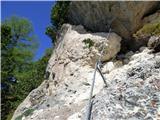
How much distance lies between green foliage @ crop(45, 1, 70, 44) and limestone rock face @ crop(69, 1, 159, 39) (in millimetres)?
2144

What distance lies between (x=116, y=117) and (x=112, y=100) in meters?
0.56

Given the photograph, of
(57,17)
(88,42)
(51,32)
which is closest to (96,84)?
(88,42)

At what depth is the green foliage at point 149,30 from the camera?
14.1m

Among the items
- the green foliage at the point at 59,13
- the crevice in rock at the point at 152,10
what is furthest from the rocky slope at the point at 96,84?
the crevice in rock at the point at 152,10

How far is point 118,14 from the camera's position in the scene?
53.0ft

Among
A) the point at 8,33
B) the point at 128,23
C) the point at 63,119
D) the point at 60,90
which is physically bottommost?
the point at 63,119

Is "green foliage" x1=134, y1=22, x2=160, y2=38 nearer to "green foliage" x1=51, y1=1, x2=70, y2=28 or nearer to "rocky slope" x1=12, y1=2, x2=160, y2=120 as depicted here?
"rocky slope" x1=12, y1=2, x2=160, y2=120

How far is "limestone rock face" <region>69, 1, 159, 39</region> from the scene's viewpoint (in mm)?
15955

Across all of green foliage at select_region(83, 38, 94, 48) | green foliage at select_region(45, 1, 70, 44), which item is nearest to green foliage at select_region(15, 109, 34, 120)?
green foliage at select_region(83, 38, 94, 48)

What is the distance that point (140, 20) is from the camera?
16.5m

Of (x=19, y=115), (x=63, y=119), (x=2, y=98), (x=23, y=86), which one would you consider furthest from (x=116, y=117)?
(x=2, y=98)

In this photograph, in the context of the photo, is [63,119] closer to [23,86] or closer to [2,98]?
[23,86]

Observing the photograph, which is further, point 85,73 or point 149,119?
point 85,73

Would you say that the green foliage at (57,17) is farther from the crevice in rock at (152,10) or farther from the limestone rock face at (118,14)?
the crevice in rock at (152,10)
